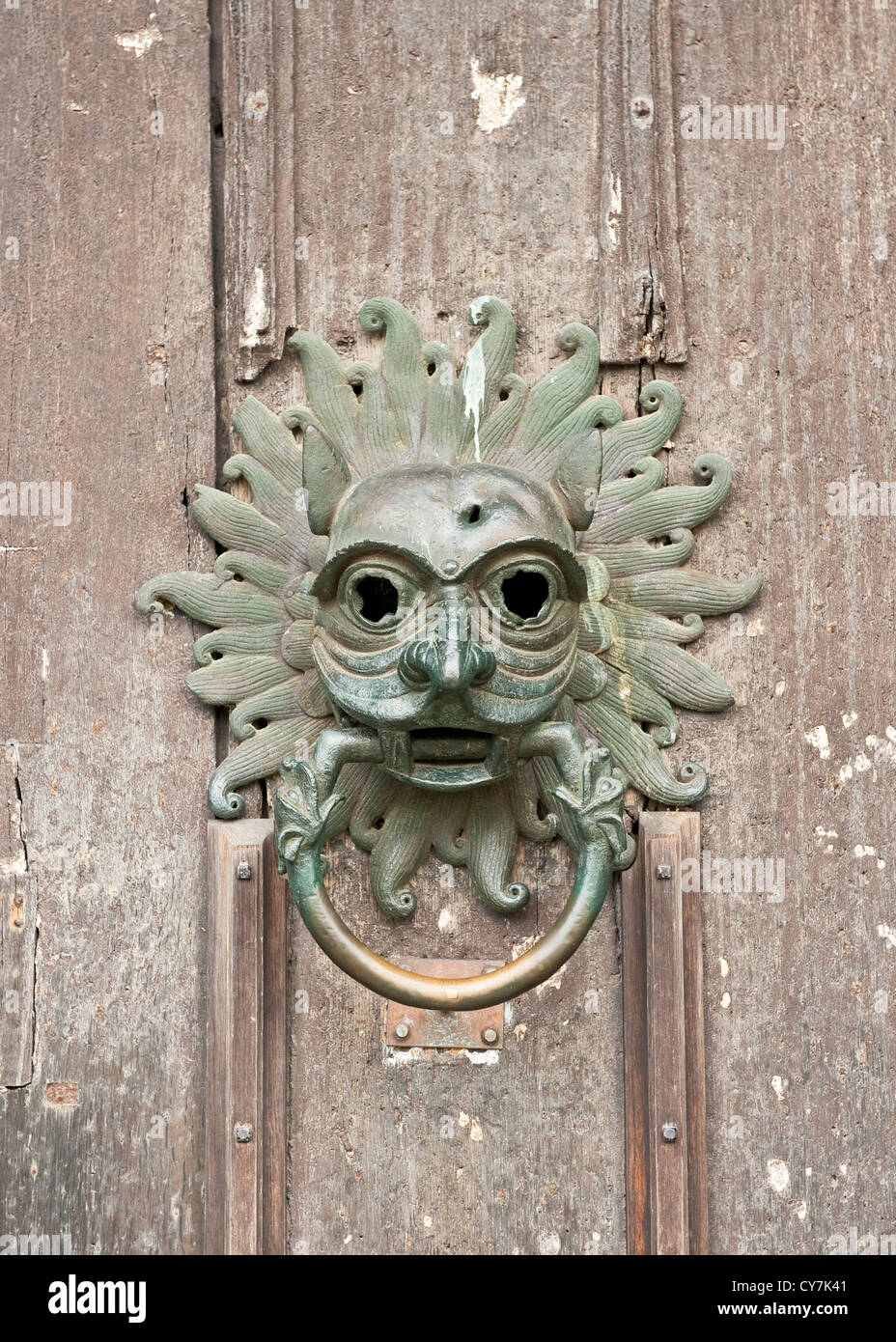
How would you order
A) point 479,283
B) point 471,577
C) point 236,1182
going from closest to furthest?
point 471,577, point 236,1182, point 479,283

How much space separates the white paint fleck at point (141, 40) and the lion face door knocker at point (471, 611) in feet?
1.14

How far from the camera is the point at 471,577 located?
4.48 ft

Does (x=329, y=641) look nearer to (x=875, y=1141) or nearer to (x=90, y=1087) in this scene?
(x=90, y=1087)

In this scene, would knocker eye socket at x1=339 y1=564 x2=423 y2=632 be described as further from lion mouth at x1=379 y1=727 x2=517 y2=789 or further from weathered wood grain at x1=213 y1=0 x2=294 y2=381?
weathered wood grain at x1=213 y1=0 x2=294 y2=381

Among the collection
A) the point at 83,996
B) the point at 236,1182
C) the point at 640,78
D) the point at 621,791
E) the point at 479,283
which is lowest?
the point at 236,1182

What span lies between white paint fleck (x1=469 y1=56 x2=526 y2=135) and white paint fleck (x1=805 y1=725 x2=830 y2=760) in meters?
0.66

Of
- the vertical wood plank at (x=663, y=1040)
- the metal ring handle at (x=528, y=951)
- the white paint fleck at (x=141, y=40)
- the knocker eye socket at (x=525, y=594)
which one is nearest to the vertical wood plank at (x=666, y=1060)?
the vertical wood plank at (x=663, y=1040)

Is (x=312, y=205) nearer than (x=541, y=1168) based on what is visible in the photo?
No

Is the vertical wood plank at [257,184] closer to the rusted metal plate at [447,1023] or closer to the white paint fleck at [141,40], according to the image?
the white paint fleck at [141,40]

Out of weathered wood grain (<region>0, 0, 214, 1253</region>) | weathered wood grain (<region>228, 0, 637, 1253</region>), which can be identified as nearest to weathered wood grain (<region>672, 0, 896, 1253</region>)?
weathered wood grain (<region>228, 0, 637, 1253</region>)

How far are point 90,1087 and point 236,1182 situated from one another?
166mm

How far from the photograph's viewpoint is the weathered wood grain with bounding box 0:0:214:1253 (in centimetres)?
152

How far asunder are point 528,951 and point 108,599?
529 millimetres

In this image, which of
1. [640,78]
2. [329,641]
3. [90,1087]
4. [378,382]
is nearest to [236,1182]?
[90,1087]
